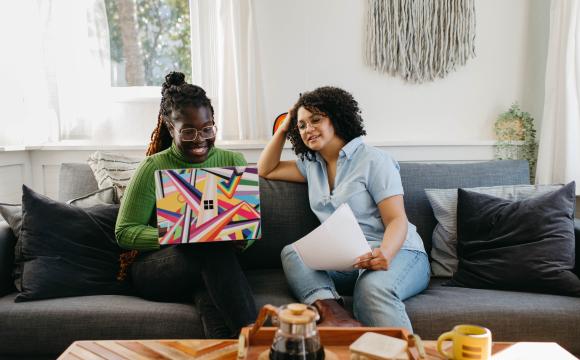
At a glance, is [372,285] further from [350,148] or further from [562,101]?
[562,101]

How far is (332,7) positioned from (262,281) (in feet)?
4.85

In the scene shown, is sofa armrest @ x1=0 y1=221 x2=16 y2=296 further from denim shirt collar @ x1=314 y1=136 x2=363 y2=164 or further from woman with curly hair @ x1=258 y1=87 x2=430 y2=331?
denim shirt collar @ x1=314 y1=136 x2=363 y2=164

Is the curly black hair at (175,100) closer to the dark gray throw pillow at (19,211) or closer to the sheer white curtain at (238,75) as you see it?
the dark gray throw pillow at (19,211)

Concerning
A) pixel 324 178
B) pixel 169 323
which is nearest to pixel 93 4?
pixel 324 178

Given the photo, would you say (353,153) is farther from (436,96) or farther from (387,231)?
(436,96)

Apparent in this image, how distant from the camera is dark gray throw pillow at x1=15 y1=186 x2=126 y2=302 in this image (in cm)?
160

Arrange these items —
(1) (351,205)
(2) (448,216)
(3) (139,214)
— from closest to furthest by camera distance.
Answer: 1. (3) (139,214)
2. (1) (351,205)
3. (2) (448,216)

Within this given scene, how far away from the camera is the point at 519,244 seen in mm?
1681

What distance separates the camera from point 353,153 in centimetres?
182

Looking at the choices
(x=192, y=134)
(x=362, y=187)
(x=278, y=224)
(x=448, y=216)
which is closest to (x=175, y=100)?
(x=192, y=134)

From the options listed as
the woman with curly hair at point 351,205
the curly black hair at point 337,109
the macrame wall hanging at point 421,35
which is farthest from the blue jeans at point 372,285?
the macrame wall hanging at point 421,35

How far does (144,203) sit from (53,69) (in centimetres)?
135

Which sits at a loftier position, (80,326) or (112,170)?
(112,170)

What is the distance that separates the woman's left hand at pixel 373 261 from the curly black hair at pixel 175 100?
736mm
